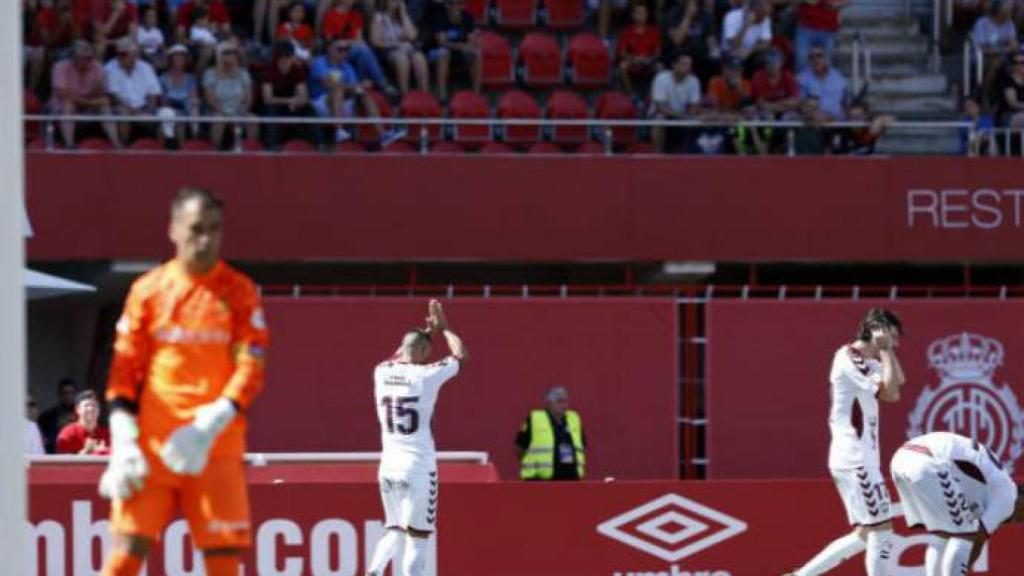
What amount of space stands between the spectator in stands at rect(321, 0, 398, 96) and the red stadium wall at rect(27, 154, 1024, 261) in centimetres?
146

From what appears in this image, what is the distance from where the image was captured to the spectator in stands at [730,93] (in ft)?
77.9

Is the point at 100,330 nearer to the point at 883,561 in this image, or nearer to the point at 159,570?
the point at 159,570

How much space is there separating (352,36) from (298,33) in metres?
0.61

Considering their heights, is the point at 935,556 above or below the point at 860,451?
below

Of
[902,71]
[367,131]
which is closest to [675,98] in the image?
[367,131]

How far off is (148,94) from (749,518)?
333 inches

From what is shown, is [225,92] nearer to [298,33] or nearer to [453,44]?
[298,33]

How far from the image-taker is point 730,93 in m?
23.8

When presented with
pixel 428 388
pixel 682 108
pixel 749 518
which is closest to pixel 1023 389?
pixel 682 108

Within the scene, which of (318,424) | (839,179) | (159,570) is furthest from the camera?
(839,179)

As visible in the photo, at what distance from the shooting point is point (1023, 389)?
22281 millimetres

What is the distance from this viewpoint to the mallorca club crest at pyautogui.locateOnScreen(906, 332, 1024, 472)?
72.6 ft

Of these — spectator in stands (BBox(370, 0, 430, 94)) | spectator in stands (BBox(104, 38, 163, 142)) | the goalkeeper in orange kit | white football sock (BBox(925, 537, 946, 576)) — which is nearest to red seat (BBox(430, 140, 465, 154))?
spectator in stands (BBox(370, 0, 430, 94))

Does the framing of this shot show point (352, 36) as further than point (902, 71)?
No
